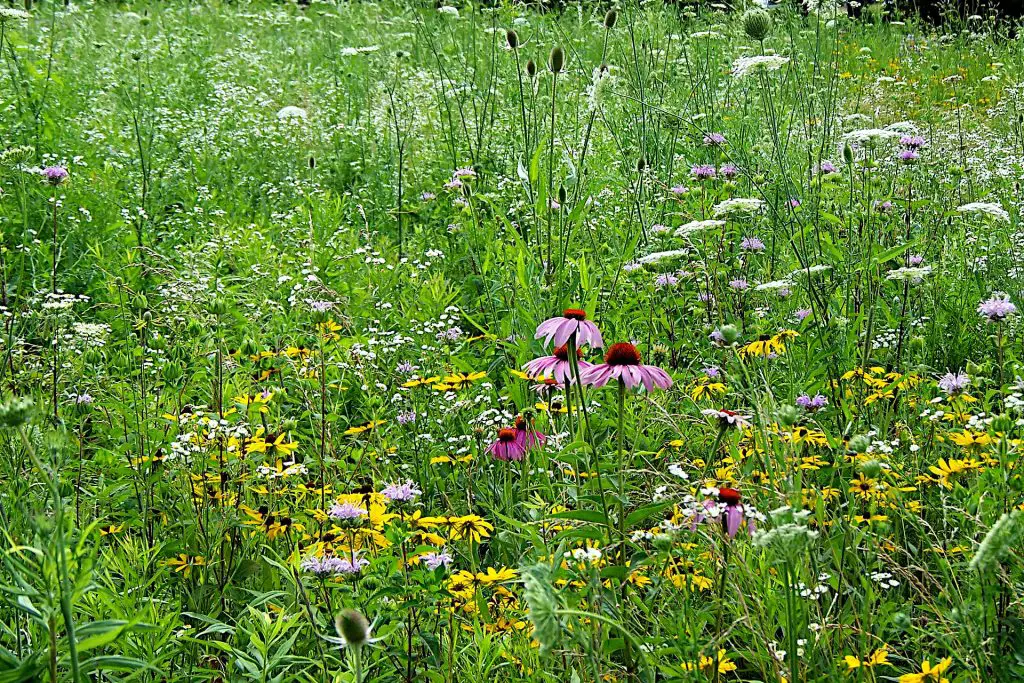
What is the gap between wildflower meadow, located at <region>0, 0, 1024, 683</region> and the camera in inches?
54.0

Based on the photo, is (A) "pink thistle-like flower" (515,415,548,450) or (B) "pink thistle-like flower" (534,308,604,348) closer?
(B) "pink thistle-like flower" (534,308,604,348)

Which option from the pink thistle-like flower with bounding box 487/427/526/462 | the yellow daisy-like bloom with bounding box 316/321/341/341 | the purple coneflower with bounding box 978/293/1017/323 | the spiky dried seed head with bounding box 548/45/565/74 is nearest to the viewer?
the pink thistle-like flower with bounding box 487/427/526/462

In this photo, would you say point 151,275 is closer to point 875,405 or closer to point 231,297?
point 231,297

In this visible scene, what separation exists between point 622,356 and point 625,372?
29mm

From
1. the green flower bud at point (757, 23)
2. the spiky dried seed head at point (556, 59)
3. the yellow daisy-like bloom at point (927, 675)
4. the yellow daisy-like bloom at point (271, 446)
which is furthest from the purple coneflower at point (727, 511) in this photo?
the green flower bud at point (757, 23)

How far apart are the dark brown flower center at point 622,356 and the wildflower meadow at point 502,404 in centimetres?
1

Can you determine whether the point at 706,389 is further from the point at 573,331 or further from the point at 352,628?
the point at 352,628

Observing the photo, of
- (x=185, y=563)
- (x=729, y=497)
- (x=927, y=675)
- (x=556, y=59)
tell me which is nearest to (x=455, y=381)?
(x=185, y=563)

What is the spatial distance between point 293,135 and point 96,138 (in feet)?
3.48

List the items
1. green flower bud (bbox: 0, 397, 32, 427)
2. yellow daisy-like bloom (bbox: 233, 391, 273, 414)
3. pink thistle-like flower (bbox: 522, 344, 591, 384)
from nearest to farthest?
green flower bud (bbox: 0, 397, 32, 427) → pink thistle-like flower (bbox: 522, 344, 591, 384) → yellow daisy-like bloom (bbox: 233, 391, 273, 414)

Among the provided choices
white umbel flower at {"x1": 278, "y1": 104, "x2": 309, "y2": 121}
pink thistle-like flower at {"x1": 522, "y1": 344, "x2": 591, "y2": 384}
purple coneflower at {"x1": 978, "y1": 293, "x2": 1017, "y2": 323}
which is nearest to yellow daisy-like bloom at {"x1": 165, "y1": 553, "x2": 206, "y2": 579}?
pink thistle-like flower at {"x1": 522, "y1": 344, "x2": 591, "y2": 384}

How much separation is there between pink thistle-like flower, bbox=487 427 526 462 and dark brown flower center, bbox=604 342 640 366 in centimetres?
46

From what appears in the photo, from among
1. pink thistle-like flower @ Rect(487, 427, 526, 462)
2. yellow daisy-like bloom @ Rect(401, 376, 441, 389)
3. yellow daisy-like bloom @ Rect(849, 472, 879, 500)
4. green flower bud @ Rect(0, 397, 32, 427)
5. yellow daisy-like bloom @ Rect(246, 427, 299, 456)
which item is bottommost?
yellow daisy-like bloom @ Rect(849, 472, 879, 500)

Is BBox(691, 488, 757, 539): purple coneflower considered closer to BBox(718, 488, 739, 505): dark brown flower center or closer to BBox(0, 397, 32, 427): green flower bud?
BBox(718, 488, 739, 505): dark brown flower center
